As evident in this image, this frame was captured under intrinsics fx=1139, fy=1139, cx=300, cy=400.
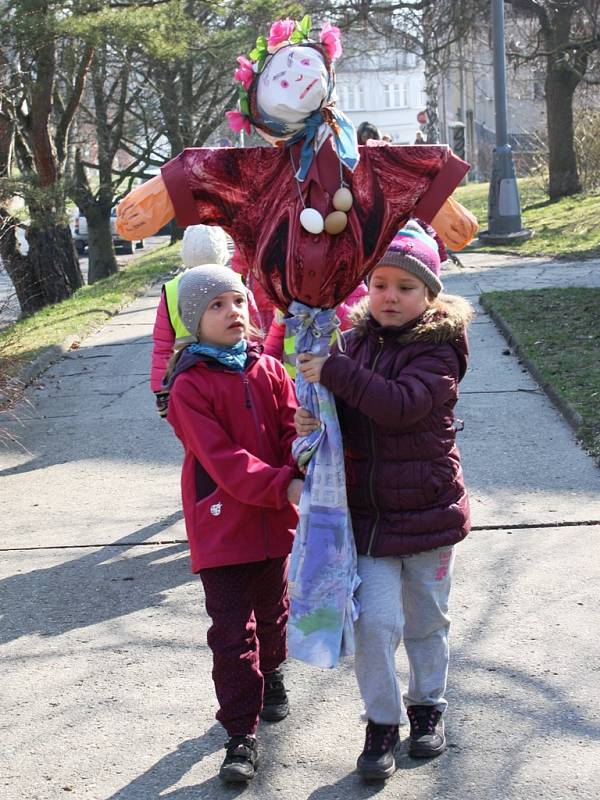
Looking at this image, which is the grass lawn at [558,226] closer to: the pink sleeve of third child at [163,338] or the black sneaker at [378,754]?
the pink sleeve of third child at [163,338]

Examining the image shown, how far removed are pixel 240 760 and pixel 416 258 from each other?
4.89 feet

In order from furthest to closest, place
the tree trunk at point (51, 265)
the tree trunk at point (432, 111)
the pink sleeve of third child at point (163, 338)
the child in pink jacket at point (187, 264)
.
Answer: the tree trunk at point (432, 111) → the tree trunk at point (51, 265) → the pink sleeve of third child at point (163, 338) → the child in pink jacket at point (187, 264)

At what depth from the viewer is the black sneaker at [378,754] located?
3.10m

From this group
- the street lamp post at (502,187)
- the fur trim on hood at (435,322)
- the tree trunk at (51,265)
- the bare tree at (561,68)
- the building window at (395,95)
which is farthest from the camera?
the building window at (395,95)

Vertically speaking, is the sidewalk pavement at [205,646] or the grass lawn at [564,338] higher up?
the sidewalk pavement at [205,646]

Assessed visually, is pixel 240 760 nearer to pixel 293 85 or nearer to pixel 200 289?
pixel 200 289

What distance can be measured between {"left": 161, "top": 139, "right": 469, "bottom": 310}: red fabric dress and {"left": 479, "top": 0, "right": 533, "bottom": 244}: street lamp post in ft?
40.5

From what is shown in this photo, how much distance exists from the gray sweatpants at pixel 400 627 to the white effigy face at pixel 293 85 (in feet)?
4.78

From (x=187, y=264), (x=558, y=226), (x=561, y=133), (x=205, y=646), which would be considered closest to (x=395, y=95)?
(x=561, y=133)

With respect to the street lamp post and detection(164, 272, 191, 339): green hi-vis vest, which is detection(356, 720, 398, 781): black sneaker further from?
the street lamp post

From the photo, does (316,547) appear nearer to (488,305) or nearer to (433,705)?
(433,705)

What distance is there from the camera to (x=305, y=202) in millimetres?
3564

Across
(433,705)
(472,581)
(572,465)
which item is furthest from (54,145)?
(433,705)

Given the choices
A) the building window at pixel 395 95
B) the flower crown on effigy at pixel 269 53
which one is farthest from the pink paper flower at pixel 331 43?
the building window at pixel 395 95
